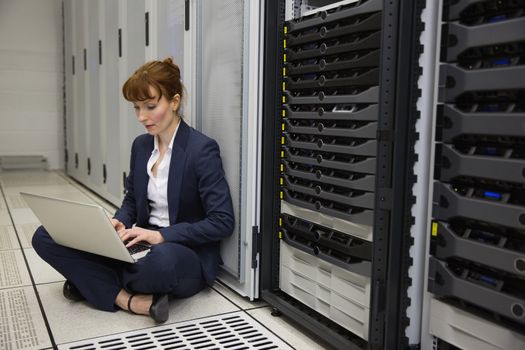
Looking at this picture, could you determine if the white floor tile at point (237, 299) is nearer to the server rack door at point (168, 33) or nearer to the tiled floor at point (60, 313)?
the tiled floor at point (60, 313)

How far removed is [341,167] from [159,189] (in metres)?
0.99

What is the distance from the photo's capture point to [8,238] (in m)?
3.31

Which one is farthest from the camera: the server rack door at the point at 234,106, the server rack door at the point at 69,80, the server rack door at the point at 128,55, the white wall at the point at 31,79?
the white wall at the point at 31,79

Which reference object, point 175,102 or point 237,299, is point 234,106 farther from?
point 237,299

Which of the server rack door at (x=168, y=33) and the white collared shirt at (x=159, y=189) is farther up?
the server rack door at (x=168, y=33)

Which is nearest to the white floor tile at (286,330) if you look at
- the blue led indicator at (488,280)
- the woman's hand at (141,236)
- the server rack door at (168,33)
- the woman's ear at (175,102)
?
the woman's hand at (141,236)

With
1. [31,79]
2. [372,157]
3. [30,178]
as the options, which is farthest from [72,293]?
[31,79]

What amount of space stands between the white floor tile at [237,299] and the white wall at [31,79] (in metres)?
5.16

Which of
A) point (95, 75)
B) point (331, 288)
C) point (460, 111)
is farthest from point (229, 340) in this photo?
point (95, 75)

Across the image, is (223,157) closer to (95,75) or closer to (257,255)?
(257,255)

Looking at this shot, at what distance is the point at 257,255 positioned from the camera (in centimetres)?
226

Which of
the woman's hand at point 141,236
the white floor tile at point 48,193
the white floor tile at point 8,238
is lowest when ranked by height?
the white floor tile at point 8,238

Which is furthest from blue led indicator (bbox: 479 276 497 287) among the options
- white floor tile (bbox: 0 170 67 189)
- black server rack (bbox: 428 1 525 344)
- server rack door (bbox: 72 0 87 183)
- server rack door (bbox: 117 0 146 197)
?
white floor tile (bbox: 0 170 67 189)

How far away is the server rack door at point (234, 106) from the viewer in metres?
2.19
